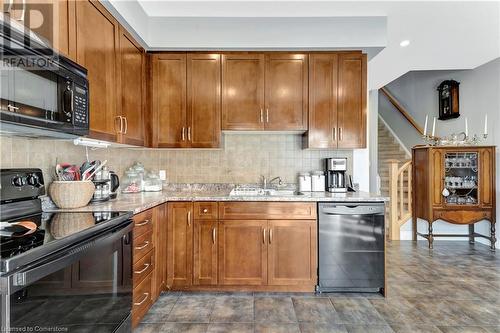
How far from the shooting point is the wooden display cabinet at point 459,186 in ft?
13.6

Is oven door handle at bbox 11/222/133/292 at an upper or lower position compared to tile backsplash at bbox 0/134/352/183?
lower

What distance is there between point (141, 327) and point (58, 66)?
182cm

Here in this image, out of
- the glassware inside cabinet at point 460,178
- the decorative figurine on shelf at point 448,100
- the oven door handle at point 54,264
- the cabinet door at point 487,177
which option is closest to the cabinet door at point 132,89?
the oven door handle at point 54,264

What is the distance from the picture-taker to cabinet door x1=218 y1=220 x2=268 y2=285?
2.62m

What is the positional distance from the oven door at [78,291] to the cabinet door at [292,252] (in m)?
1.26

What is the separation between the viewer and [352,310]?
2361 mm

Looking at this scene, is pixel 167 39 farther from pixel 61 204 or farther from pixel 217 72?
pixel 61 204

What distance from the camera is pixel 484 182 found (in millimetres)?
4145

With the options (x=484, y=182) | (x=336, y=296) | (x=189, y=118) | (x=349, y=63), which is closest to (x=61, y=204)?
(x=189, y=118)

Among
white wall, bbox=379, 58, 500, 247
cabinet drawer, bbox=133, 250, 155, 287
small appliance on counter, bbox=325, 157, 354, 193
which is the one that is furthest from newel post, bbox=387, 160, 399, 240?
cabinet drawer, bbox=133, 250, 155, 287

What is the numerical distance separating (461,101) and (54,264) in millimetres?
5825

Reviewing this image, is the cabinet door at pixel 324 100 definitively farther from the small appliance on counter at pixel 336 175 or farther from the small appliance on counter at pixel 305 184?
→ the small appliance on counter at pixel 305 184

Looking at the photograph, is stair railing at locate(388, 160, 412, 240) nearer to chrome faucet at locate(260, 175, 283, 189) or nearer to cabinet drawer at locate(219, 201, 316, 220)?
chrome faucet at locate(260, 175, 283, 189)

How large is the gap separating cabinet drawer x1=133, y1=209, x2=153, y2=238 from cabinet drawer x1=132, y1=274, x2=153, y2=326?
14.9 inches
